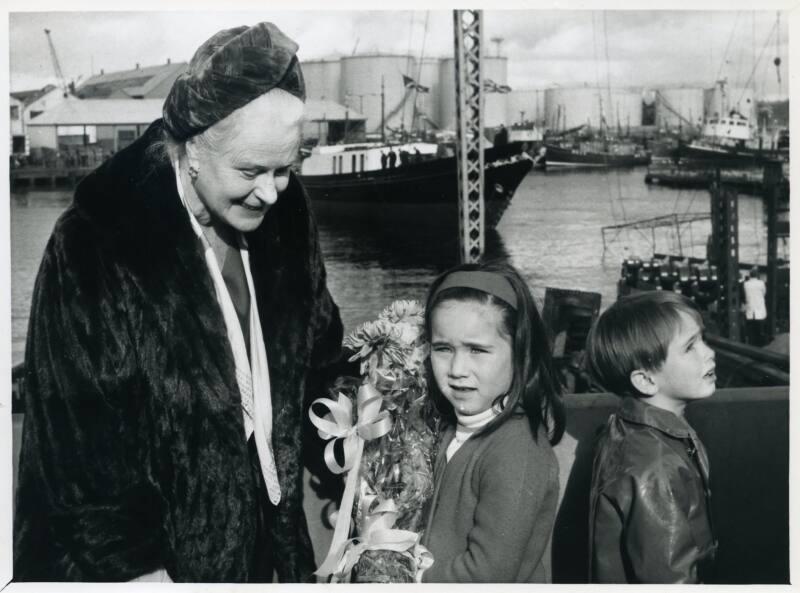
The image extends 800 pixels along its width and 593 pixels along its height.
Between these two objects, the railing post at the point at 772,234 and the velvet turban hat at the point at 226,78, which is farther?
the railing post at the point at 772,234

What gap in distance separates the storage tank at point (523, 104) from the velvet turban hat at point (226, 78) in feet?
3.29

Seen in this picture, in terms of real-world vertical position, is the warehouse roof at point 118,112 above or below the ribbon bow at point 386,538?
above

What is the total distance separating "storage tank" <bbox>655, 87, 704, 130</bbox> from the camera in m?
2.97

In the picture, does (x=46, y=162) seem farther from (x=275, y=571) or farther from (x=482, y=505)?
(x=482, y=505)

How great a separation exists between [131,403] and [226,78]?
2.83 ft

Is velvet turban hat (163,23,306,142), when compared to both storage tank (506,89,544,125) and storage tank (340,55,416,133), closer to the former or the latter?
storage tank (340,55,416,133)

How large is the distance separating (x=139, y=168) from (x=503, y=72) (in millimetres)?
1382

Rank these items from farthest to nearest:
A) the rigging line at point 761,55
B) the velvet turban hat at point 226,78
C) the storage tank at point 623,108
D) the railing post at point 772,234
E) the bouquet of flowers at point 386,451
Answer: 1. the storage tank at point 623,108
2. the railing post at point 772,234
3. the rigging line at point 761,55
4. the bouquet of flowers at point 386,451
5. the velvet turban hat at point 226,78

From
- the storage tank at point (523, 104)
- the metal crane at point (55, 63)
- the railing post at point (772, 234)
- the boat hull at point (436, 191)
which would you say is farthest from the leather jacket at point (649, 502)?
the metal crane at point (55, 63)

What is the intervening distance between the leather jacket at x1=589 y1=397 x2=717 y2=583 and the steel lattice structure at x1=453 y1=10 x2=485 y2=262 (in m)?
1.05

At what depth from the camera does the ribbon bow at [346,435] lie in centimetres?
231

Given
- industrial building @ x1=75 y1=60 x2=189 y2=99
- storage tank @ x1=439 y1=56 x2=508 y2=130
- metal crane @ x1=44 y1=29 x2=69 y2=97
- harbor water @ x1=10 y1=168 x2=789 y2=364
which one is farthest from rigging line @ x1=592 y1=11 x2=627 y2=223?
metal crane @ x1=44 y1=29 x2=69 y2=97

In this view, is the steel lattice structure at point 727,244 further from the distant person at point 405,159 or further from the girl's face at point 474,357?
the girl's face at point 474,357

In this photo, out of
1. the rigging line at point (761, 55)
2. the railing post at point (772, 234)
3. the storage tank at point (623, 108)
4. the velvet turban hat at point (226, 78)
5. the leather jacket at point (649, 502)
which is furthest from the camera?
the storage tank at point (623, 108)
